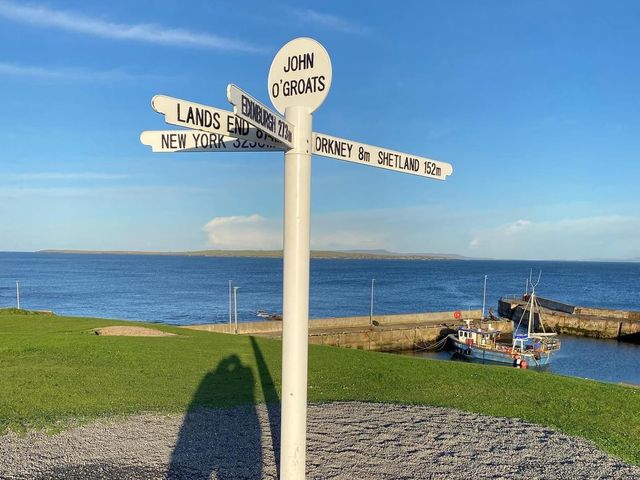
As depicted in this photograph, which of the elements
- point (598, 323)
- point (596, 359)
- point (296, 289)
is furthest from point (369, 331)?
point (296, 289)

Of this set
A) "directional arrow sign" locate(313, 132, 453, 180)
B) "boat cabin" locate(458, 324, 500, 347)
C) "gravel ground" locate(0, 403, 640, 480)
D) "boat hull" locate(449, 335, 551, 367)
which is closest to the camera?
"directional arrow sign" locate(313, 132, 453, 180)

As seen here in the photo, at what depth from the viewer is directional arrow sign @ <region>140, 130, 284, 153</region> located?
9.77ft

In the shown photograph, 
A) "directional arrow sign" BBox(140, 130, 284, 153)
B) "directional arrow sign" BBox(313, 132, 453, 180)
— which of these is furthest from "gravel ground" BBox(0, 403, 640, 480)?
"directional arrow sign" BBox(140, 130, 284, 153)

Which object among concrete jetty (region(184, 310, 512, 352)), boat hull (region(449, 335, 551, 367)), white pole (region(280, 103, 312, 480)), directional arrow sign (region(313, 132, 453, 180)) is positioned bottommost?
boat hull (region(449, 335, 551, 367))

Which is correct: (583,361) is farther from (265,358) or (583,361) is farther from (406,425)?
(406,425)

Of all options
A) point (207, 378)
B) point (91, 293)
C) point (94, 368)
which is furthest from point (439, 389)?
point (91, 293)

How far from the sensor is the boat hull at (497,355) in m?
30.2

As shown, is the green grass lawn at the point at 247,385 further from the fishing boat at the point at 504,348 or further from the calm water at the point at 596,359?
the calm water at the point at 596,359

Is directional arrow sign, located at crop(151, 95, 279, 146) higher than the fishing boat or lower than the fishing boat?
higher

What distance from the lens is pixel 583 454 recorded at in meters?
5.91

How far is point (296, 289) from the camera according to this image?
9.65ft

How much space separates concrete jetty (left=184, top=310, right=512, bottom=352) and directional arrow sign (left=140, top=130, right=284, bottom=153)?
27.6 metres

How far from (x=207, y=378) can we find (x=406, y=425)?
470cm

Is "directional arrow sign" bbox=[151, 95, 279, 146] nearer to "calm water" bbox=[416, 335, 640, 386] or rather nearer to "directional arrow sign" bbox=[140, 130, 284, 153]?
"directional arrow sign" bbox=[140, 130, 284, 153]
